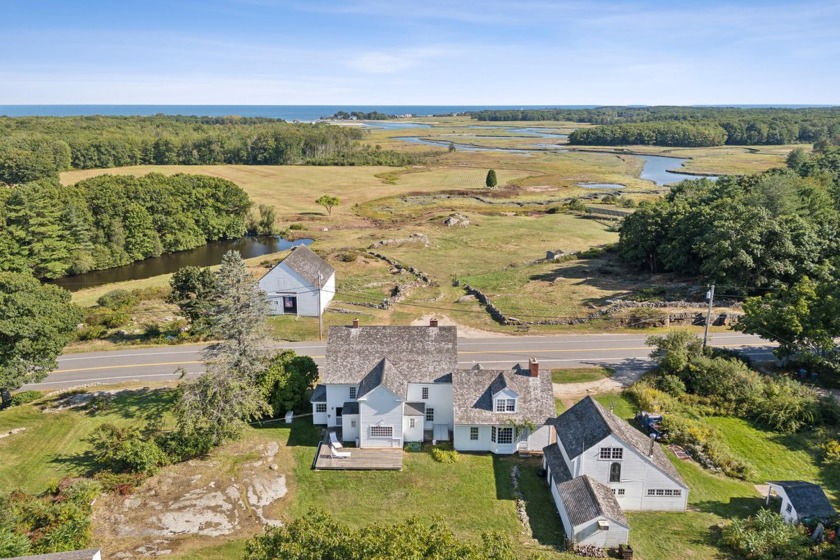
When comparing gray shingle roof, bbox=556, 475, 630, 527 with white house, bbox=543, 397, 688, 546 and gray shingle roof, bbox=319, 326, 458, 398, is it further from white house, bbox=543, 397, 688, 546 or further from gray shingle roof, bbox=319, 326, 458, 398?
gray shingle roof, bbox=319, 326, 458, 398

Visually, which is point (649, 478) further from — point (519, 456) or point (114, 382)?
point (114, 382)

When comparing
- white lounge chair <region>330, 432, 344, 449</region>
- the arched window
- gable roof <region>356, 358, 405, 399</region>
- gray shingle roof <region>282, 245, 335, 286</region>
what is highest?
gray shingle roof <region>282, 245, 335, 286</region>

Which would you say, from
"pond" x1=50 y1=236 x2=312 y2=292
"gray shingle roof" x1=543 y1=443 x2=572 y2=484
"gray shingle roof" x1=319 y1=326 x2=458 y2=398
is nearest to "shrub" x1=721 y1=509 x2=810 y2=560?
"gray shingle roof" x1=543 y1=443 x2=572 y2=484

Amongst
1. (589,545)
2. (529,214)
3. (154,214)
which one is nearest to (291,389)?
(589,545)

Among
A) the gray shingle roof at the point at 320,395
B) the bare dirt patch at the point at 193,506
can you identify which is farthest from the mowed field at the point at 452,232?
the bare dirt patch at the point at 193,506

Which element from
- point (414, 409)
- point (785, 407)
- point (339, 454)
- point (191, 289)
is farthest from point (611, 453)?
point (191, 289)

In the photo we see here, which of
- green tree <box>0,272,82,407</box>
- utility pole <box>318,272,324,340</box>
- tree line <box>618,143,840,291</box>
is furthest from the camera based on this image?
tree line <box>618,143,840,291</box>

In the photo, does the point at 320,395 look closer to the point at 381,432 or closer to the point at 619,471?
the point at 381,432
